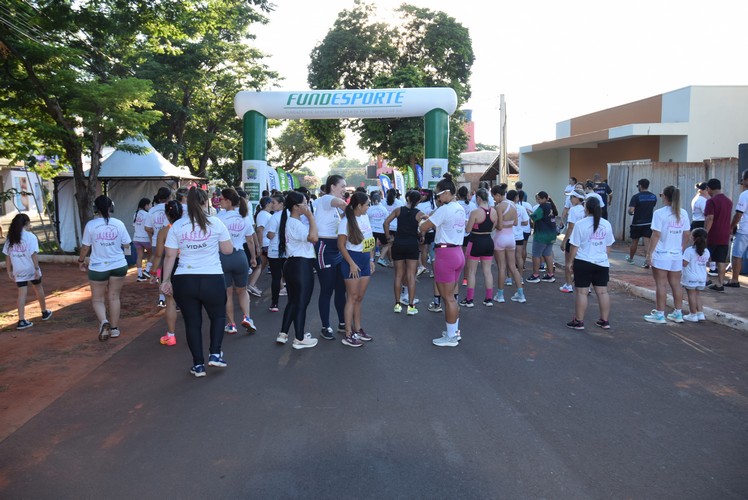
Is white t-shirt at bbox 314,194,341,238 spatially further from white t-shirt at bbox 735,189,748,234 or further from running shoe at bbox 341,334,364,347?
white t-shirt at bbox 735,189,748,234

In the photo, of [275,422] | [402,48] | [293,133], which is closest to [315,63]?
[402,48]

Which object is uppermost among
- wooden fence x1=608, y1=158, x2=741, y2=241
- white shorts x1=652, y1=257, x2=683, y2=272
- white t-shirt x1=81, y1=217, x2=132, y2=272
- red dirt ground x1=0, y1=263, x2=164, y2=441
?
wooden fence x1=608, y1=158, x2=741, y2=241

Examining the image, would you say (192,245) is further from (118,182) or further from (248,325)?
(118,182)

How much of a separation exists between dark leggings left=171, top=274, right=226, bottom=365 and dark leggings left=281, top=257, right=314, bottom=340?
0.97 m

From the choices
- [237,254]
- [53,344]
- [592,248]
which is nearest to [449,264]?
[592,248]

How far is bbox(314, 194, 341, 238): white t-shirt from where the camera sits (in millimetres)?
6508

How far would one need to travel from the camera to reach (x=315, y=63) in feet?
93.5

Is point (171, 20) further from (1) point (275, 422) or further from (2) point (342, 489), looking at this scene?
(2) point (342, 489)

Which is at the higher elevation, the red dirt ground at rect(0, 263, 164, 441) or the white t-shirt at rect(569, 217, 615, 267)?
the white t-shirt at rect(569, 217, 615, 267)

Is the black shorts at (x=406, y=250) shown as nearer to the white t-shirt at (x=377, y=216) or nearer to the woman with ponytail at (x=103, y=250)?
the woman with ponytail at (x=103, y=250)

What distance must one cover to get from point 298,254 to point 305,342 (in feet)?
3.40

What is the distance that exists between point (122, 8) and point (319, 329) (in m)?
8.96

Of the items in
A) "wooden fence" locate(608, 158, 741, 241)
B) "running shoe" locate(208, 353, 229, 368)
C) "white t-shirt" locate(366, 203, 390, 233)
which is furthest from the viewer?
"wooden fence" locate(608, 158, 741, 241)

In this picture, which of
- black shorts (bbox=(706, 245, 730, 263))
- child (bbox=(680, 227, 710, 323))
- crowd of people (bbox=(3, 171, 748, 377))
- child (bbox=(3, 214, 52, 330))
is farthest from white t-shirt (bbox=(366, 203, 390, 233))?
child (bbox=(3, 214, 52, 330))
